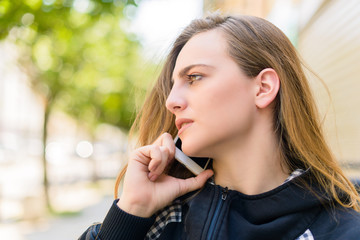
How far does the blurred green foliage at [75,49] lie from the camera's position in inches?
234

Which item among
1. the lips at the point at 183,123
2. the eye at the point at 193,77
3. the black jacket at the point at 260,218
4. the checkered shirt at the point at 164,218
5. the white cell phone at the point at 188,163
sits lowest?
the black jacket at the point at 260,218

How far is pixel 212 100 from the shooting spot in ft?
5.81

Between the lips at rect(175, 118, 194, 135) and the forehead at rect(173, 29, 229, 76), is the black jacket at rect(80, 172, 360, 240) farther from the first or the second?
the forehead at rect(173, 29, 229, 76)

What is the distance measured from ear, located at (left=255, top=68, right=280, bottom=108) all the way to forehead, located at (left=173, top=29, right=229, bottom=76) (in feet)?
0.65

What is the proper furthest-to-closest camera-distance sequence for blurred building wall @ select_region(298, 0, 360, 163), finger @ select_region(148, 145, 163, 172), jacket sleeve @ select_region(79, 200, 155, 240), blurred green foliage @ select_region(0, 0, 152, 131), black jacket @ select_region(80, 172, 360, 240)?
blurred green foliage @ select_region(0, 0, 152, 131)
blurred building wall @ select_region(298, 0, 360, 163)
finger @ select_region(148, 145, 163, 172)
jacket sleeve @ select_region(79, 200, 155, 240)
black jacket @ select_region(80, 172, 360, 240)

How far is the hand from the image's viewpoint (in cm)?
188

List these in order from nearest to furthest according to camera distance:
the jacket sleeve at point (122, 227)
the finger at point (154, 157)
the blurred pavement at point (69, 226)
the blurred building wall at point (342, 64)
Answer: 1. the jacket sleeve at point (122, 227)
2. the finger at point (154, 157)
3. the blurred building wall at point (342, 64)
4. the blurred pavement at point (69, 226)

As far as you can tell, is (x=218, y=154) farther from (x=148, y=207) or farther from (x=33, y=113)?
(x=33, y=113)

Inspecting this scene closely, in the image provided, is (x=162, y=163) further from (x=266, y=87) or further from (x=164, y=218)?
(x=266, y=87)

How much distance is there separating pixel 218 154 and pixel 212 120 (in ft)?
0.67

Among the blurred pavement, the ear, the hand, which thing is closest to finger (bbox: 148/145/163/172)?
the hand

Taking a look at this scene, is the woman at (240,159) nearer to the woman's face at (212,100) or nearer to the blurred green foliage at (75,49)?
the woman's face at (212,100)

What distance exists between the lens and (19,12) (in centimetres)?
566

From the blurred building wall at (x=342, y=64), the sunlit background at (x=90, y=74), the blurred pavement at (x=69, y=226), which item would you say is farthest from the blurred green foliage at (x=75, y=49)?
the blurred pavement at (x=69, y=226)
